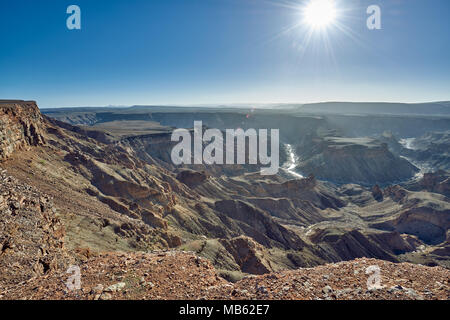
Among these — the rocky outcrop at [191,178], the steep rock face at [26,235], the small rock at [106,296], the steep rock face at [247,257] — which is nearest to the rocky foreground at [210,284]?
the small rock at [106,296]

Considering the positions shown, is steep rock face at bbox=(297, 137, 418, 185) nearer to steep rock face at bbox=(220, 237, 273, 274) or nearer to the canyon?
the canyon

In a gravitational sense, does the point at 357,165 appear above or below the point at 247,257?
below

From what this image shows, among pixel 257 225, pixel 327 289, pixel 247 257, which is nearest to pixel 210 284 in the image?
pixel 327 289

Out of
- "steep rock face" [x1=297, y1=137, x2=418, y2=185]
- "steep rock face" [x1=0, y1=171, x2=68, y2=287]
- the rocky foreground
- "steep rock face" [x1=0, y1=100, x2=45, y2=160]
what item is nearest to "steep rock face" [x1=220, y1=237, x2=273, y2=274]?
"steep rock face" [x1=0, y1=171, x2=68, y2=287]

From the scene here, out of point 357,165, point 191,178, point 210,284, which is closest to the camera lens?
point 210,284

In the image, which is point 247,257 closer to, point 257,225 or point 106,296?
point 257,225

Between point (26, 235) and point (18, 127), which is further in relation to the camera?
point (18, 127)
